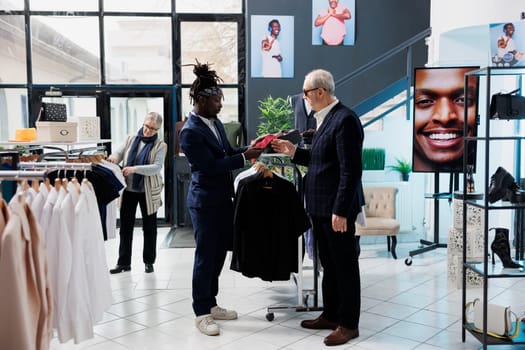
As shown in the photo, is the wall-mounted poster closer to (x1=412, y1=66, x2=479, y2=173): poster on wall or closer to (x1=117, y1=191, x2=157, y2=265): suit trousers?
(x1=412, y1=66, x2=479, y2=173): poster on wall

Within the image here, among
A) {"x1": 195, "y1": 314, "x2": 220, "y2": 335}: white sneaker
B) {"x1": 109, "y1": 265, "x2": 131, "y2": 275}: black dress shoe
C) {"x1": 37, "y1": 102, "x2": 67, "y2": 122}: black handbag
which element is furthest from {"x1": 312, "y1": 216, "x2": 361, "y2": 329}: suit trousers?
{"x1": 109, "y1": 265, "x2": 131, "y2": 275}: black dress shoe

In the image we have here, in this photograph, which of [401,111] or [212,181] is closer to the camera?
[212,181]

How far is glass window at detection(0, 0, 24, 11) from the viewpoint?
26.9 feet

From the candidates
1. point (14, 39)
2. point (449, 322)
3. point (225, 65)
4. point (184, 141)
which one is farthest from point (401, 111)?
point (14, 39)

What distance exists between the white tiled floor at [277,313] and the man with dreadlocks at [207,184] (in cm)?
31

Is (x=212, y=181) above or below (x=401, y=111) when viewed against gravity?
below

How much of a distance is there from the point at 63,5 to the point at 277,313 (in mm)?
6340

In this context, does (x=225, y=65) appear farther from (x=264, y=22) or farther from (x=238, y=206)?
(x=238, y=206)

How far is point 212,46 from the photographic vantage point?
8.57 meters

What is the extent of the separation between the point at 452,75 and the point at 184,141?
143 inches

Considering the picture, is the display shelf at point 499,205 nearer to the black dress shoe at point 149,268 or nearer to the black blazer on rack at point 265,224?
the black blazer on rack at point 265,224

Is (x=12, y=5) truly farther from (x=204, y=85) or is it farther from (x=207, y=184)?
(x=207, y=184)

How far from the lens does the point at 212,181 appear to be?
3.83 meters

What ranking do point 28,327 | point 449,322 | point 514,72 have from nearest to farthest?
point 28,327 → point 514,72 → point 449,322
